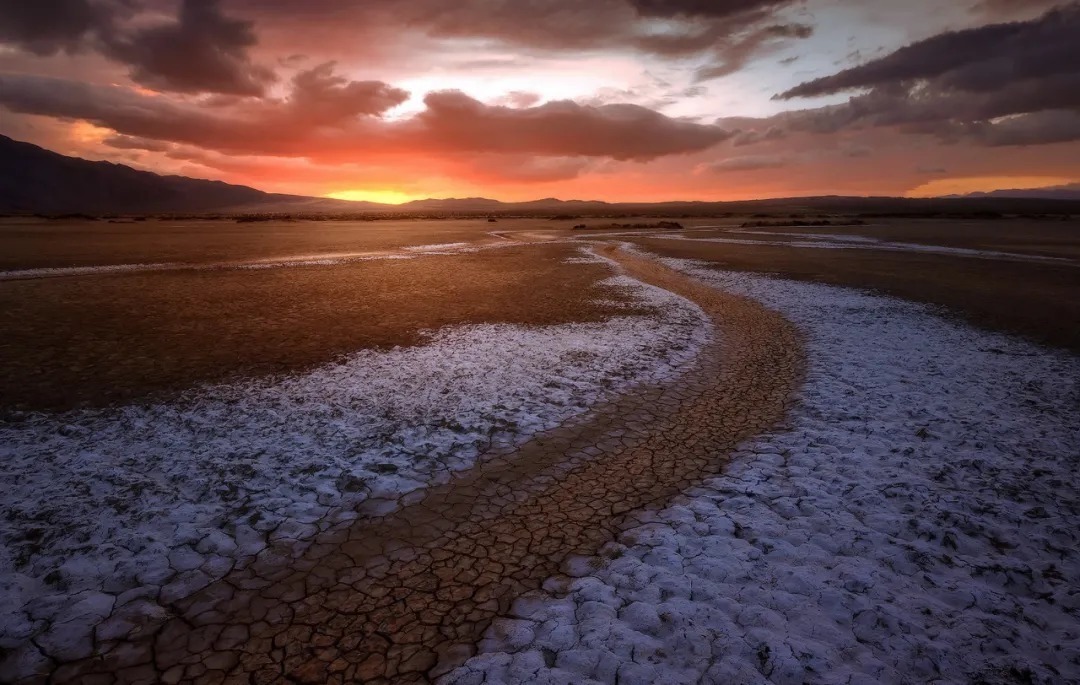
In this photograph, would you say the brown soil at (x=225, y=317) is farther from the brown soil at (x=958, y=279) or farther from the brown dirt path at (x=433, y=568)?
the brown soil at (x=958, y=279)

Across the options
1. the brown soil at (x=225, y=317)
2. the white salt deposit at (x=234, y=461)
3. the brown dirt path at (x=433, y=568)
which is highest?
the brown soil at (x=225, y=317)

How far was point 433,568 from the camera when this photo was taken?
20.6ft

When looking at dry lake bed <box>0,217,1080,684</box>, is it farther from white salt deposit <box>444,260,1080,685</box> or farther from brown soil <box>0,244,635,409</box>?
brown soil <box>0,244,635,409</box>

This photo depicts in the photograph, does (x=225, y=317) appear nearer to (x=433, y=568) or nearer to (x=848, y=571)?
(x=433, y=568)

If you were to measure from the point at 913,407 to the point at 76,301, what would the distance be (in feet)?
96.7

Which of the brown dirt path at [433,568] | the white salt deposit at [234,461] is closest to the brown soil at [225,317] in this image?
the white salt deposit at [234,461]

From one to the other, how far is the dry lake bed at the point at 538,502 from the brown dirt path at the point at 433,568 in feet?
0.12

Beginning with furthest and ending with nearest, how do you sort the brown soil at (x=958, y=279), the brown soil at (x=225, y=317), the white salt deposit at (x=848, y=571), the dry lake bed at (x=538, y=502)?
the brown soil at (x=958, y=279)
the brown soil at (x=225, y=317)
the dry lake bed at (x=538, y=502)
the white salt deposit at (x=848, y=571)

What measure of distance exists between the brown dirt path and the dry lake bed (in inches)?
1.4

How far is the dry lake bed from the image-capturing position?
5074mm

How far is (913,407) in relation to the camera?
34.7 feet

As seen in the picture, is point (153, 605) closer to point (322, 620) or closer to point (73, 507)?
point (322, 620)

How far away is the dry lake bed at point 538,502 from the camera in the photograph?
16.6 ft

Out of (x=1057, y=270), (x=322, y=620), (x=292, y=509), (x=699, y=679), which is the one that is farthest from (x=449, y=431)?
(x=1057, y=270)
